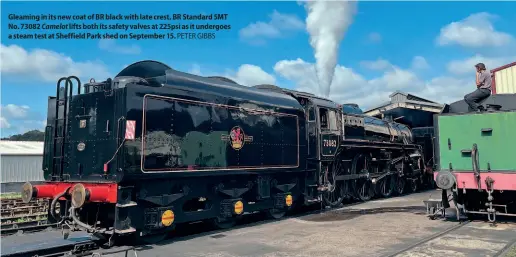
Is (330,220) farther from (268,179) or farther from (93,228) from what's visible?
(93,228)

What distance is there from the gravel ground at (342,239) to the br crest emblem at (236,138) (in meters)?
1.85

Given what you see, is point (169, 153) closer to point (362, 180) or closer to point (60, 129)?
point (60, 129)

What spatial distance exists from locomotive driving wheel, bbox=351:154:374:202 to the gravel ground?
12.2 feet

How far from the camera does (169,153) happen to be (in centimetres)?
760

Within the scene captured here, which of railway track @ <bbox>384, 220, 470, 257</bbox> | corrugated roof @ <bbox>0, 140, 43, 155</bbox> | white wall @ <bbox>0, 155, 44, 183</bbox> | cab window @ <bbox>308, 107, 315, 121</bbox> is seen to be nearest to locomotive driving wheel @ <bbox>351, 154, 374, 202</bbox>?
cab window @ <bbox>308, 107, 315, 121</bbox>

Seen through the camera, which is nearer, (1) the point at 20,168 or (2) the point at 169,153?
(2) the point at 169,153

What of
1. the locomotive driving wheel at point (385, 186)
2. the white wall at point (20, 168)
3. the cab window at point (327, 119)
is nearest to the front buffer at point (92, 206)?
the cab window at point (327, 119)

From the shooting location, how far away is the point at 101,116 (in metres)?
7.43

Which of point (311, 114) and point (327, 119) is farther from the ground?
point (311, 114)

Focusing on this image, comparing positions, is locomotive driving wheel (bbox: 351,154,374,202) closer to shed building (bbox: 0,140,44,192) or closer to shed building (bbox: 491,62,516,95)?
shed building (bbox: 491,62,516,95)

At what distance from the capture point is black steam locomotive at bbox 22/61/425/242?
7059mm

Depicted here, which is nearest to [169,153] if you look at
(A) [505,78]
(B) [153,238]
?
(B) [153,238]

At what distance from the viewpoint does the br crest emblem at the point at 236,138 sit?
351 inches

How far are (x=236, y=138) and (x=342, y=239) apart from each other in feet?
10.4
